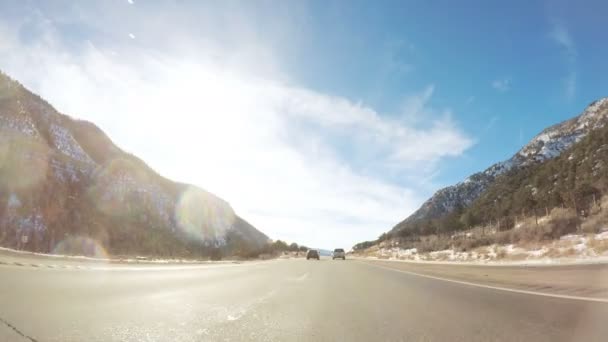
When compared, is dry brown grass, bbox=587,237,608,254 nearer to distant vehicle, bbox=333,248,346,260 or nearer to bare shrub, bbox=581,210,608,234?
bare shrub, bbox=581,210,608,234

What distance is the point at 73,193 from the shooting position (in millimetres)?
99562

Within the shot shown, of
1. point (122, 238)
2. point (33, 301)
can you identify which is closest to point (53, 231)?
point (122, 238)

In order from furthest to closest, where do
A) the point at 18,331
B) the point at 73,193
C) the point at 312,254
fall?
the point at 73,193
the point at 312,254
the point at 18,331

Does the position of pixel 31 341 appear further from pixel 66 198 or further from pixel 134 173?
pixel 134 173

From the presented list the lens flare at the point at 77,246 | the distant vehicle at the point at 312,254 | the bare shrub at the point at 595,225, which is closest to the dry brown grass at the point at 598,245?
the bare shrub at the point at 595,225

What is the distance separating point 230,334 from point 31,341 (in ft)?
5.66

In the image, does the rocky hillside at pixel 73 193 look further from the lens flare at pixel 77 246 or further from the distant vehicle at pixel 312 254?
the distant vehicle at pixel 312 254

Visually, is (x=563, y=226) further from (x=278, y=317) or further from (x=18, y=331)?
(x=18, y=331)

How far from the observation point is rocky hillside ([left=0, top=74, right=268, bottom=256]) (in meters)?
82.2

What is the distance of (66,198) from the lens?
309 ft

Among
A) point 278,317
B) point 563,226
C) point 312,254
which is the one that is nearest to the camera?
point 278,317

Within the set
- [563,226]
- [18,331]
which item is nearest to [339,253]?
[563,226]

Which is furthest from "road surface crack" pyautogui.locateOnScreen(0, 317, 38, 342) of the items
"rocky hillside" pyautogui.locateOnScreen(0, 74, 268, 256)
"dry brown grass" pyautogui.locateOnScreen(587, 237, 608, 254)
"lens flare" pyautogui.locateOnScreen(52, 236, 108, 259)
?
"lens flare" pyautogui.locateOnScreen(52, 236, 108, 259)

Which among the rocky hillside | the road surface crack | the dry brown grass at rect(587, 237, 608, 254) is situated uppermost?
the rocky hillside
